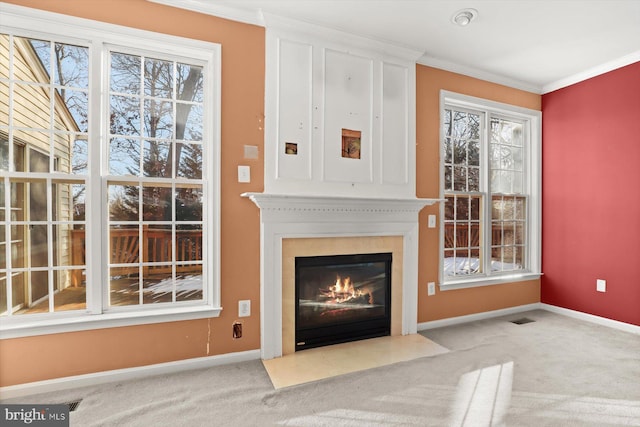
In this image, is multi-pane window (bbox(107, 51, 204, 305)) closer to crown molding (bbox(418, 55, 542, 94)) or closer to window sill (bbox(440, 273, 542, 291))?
crown molding (bbox(418, 55, 542, 94))

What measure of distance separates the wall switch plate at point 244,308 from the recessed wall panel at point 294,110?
1.08m

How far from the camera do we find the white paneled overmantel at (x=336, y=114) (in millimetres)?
2748

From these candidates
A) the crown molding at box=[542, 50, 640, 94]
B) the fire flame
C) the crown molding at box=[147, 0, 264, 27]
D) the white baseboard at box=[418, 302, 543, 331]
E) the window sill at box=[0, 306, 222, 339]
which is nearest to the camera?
the window sill at box=[0, 306, 222, 339]

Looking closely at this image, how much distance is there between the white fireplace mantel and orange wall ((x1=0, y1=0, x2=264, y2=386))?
0.10 meters

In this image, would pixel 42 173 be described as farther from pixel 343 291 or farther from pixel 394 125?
pixel 394 125

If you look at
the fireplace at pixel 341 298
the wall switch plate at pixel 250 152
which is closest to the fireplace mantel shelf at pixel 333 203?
the wall switch plate at pixel 250 152

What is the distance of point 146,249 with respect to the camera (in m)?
2.49

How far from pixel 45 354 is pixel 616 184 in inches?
207

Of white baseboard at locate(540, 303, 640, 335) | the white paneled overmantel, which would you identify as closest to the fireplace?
the white paneled overmantel

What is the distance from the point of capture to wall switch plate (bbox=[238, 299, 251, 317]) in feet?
8.80

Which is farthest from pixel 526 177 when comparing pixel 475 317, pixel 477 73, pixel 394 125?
pixel 394 125

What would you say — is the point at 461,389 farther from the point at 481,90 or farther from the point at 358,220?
the point at 481,90

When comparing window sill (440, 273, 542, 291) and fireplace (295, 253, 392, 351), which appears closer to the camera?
fireplace (295, 253, 392, 351)

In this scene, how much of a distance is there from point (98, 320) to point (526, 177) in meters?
4.74
